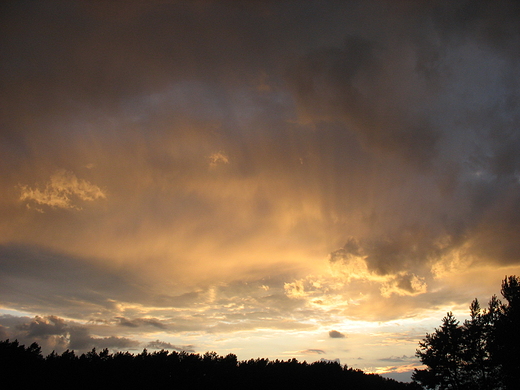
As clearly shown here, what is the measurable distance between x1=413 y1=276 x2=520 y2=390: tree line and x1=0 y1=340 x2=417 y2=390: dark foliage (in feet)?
186

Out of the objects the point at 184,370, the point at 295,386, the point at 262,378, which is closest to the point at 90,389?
the point at 184,370

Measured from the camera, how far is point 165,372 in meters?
85.2

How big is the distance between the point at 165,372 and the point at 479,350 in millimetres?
82007

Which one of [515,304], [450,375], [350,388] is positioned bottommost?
[350,388]

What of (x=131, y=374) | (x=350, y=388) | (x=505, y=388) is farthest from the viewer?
(x=350, y=388)

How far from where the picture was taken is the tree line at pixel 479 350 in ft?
127

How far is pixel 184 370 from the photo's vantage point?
3494 inches

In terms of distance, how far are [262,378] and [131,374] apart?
4211cm

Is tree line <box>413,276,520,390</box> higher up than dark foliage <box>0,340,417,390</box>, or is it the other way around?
tree line <box>413,276,520,390</box>

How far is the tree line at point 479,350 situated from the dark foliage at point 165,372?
56803 mm

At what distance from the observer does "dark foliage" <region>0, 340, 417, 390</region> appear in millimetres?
66037

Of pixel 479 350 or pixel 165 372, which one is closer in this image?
pixel 479 350

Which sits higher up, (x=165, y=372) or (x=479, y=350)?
(x=479, y=350)

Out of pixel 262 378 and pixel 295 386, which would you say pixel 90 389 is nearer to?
pixel 262 378
